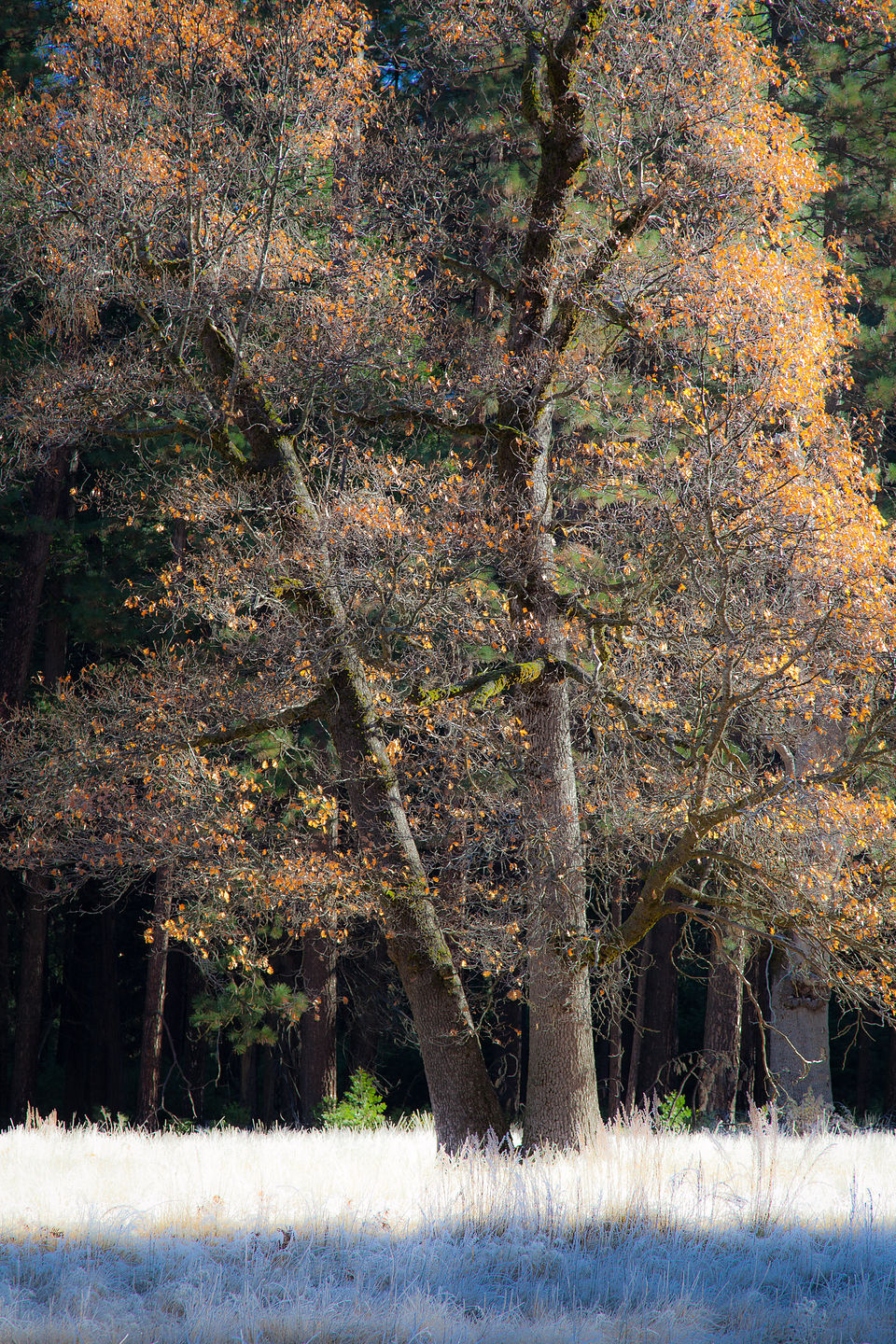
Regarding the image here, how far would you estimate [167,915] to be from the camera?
11.1 m

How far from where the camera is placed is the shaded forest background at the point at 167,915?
12.9m

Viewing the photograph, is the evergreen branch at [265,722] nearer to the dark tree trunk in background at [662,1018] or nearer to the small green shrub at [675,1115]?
the small green shrub at [675,1115]

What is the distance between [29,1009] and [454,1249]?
467 inches

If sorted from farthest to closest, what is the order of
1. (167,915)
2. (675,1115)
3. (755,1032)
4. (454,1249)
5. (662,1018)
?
(755,1032) → (662,1018) → (675,1115) → (167,915) → (454,1249)

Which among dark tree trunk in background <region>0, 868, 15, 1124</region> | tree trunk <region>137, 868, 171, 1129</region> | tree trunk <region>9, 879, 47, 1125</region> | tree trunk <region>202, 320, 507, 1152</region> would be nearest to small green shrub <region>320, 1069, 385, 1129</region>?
tree trunk <region>202, 320, 507, 1152</region>

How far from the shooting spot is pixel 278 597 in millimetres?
8484

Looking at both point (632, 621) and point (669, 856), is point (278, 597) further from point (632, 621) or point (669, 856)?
point (669, 856)

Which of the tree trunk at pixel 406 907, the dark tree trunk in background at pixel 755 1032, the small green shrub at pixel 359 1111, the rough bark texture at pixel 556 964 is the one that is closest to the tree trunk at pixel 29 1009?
the small green shrub at pixel 359 1111

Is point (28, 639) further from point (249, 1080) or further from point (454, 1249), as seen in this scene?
point (454, 1249)

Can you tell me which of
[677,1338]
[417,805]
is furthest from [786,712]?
[677,1338]

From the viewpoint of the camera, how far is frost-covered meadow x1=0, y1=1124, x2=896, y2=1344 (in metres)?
4.13

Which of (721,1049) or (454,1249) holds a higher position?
(454,1249)

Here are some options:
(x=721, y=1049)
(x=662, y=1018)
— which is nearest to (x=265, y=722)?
(x=721, y=1049)

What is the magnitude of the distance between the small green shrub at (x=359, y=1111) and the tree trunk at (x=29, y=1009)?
194 inches
